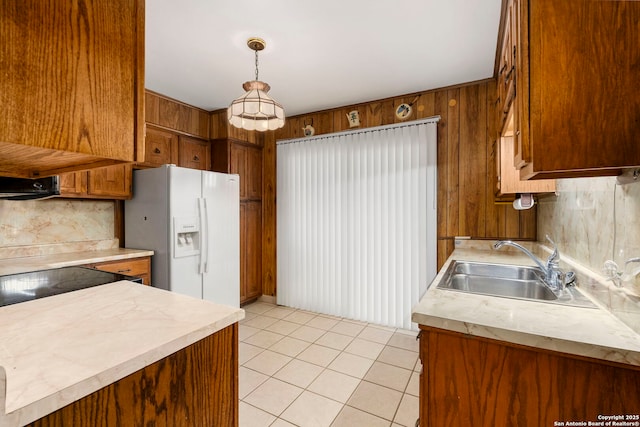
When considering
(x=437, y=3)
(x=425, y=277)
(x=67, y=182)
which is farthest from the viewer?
(x=425, y=277)

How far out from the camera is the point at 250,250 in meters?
3.90

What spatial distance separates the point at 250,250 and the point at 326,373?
2.02 meters

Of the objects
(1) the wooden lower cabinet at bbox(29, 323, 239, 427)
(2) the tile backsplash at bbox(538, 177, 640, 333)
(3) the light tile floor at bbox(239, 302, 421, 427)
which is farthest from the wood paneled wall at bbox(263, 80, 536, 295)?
(1) the wooden lower cabinet at bbox(29, 323, 239, 427)

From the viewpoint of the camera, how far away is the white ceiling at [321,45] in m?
1.83

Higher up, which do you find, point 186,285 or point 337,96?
point 337,96

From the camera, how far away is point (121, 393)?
724 millimetres

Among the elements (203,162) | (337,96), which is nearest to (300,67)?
(337,96)

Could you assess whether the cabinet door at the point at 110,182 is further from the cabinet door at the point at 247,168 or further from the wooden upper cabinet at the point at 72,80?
the wooden upper cabinet at the point at 72,80

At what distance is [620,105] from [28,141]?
→ 144 cm

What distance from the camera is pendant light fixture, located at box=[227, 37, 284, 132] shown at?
77.9 inches

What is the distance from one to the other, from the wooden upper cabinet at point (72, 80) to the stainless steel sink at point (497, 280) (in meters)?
1.60

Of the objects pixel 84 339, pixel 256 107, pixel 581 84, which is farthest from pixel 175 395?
pixel 256 107

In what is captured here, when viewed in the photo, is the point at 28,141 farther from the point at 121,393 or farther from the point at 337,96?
the point at 337,96

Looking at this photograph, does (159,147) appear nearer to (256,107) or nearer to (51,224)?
(51,224)
